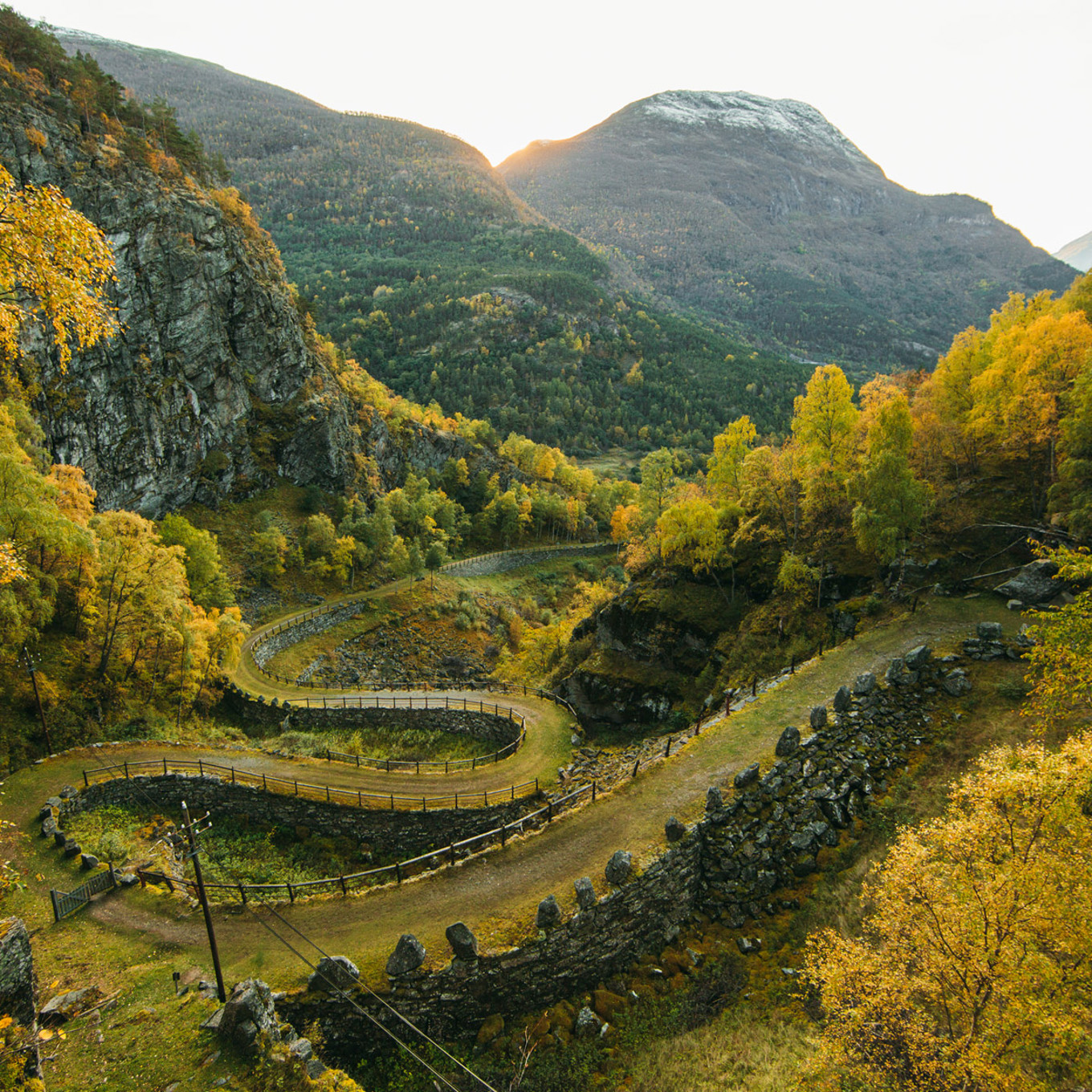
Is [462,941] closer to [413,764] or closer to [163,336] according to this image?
[413,764]

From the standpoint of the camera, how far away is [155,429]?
6469 centimetres

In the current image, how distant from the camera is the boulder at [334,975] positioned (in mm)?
14742

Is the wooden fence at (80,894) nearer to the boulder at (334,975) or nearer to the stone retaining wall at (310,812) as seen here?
the stone retaining wall at (310,812)

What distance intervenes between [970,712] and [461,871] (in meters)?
20.2

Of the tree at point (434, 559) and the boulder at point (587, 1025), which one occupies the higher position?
the boulder at point (587, 1025)

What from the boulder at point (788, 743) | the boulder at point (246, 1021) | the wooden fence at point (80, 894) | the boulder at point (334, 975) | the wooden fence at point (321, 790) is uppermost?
the boulder at point (788, 743)

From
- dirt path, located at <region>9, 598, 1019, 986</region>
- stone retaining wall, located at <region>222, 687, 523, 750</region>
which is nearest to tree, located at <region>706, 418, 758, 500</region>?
dirt path, located at <region>9, 598, 1019, 986</region>

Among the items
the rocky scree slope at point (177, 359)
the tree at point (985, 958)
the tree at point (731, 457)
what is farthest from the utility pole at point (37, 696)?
the tree at point (731, 457)

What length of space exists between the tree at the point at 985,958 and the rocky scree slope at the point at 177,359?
70.7 meters

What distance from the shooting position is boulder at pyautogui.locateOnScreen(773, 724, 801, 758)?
69.9 feet

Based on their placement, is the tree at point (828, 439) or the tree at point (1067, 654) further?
the tree at point (828, 439)

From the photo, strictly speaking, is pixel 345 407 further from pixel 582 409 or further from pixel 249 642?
pixel 582 409

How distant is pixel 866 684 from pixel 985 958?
13324 mm

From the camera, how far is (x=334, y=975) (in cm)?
1480
